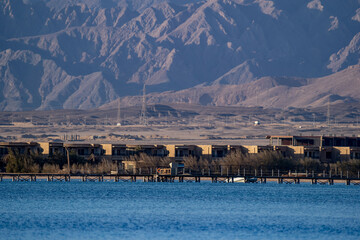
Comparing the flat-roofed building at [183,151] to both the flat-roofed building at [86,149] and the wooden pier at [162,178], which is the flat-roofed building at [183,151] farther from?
the flat-roofed building at [86,149]

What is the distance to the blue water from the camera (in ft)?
254

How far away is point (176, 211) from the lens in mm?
94750


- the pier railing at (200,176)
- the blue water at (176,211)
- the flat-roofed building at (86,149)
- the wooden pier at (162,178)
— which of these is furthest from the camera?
the flat-roofed building at (86,149)

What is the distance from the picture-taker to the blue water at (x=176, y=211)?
254 feet

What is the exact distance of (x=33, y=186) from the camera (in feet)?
411

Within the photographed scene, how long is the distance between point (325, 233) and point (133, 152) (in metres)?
70.7

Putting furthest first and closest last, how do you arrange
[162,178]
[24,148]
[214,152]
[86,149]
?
[86,149]
[214,152]
[24,148]
[162,178]

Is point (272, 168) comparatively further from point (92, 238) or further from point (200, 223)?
point (92, 238)

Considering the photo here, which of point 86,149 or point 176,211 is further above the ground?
point 86,149

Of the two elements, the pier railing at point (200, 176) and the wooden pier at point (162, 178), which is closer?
the wooden pier at point (162, 178)

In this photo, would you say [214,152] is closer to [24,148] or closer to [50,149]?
[50,149]

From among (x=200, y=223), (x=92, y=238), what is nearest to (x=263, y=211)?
(x=200, y=223)

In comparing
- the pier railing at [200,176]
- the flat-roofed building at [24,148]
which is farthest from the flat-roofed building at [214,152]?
the flat-roofed building at [24,148]

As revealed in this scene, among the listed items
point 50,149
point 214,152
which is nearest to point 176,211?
point 214,152
